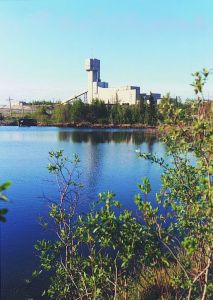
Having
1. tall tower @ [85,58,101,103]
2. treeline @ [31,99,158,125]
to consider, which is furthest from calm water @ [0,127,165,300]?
tall tower @ [85,58,101,103]

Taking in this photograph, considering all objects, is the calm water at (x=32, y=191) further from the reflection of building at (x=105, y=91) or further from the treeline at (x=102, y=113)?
the reflection of building at (x=105, y=91)

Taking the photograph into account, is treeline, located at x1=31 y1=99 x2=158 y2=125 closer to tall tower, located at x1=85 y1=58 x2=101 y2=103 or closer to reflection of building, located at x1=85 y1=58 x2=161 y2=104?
reflection of building, located at x1=85 y1=58 x2=161 y2=104

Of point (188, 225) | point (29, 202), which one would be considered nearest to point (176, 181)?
point (188, 225)

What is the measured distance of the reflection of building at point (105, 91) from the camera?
146 m

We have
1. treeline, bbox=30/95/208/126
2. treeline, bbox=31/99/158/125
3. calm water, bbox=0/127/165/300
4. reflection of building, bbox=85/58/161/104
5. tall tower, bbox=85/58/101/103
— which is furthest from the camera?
tall tower, bbox=85/58/101/103

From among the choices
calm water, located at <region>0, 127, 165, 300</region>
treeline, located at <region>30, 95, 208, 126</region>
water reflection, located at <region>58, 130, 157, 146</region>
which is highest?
treeline, located at <region>30, 95, 208, 126</region>

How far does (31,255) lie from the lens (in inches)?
539

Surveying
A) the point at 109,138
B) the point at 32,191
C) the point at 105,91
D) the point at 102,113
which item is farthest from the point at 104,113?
the point at 32,191

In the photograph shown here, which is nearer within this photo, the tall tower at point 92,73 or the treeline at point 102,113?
the treeline at point 102,113

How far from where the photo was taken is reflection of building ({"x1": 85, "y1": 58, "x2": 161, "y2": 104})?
480 feet

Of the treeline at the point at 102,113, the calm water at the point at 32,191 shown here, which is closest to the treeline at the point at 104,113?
the treeline at the point at 102,113

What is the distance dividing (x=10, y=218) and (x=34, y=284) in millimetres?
7213

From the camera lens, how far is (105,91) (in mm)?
162250

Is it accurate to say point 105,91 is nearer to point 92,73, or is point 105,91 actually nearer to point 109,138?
point 92,73
